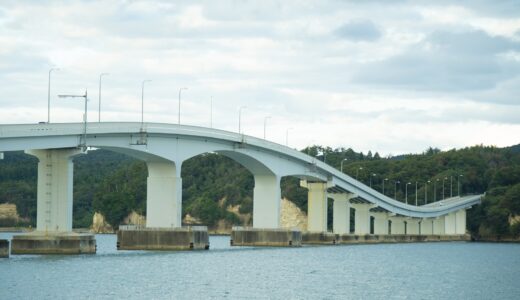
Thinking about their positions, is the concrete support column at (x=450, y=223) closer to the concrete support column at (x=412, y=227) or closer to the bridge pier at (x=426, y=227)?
the bridge pier at (x=426, y=227)

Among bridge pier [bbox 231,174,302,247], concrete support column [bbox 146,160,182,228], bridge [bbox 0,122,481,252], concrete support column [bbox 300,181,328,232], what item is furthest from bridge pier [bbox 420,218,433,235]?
concrete support column [bbox 146,160,182,228]

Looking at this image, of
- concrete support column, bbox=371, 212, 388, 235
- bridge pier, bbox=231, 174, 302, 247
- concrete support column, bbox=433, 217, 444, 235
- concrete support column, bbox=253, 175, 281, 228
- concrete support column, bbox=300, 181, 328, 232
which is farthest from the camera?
concrete support column, bbox=433, 217, 444, 235

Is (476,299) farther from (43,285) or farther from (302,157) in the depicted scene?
(302,157)

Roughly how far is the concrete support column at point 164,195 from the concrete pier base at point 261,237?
2185 cm

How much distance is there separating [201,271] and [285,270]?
689 cm

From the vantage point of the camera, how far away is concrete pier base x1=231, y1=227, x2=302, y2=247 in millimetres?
111125

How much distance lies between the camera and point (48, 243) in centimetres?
7644

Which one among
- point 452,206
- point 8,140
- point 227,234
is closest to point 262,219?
point 8,140

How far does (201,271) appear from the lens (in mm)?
72688

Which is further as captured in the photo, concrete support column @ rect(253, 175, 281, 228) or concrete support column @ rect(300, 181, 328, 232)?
concrete support column @ rect(300, 181, 328, 232)

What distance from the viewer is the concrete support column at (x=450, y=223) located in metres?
182

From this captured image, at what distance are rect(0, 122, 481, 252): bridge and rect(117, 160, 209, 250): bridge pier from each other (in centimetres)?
8

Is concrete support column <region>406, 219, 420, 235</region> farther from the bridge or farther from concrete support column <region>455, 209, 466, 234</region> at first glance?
the bridge

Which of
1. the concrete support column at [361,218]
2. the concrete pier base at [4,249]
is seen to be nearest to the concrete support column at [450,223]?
the concrete support column at [361,218]
